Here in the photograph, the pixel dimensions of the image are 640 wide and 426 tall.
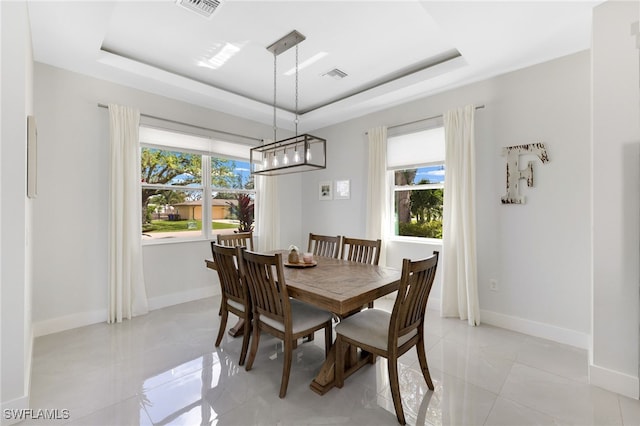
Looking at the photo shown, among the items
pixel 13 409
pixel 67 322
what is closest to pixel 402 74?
pixel 13 409

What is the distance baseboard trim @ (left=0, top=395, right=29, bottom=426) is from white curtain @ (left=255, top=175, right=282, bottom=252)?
9.92 ft

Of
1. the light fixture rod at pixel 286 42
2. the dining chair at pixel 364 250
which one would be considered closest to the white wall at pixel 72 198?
the light fixture rod at pixel 286 42

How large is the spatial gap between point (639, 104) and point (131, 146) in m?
4.60

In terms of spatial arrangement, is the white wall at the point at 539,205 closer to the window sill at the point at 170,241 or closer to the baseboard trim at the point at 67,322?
the window sill at the point at 170,241

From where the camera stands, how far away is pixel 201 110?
12.9 ft

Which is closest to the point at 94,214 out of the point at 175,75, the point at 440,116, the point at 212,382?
the point at 175,75

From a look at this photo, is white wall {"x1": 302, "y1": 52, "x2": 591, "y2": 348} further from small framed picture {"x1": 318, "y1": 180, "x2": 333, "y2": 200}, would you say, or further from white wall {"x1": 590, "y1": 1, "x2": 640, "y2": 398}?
small framed picture {"x1": 318, "y1": 180, "x2": 333, "y2": 200}

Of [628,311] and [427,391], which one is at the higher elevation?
[628,311]

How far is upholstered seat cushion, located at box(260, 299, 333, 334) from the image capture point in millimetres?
2012

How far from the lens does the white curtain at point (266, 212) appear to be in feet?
14.8

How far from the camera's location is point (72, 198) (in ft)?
9.82

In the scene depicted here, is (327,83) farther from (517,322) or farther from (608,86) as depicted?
(517,322)

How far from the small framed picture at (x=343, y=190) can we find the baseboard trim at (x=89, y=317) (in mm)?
2546

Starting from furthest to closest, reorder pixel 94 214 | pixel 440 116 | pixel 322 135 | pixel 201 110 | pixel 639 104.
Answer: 1. pixel 322 135
2. pixel 201 110
3. pixel 440 116
4. pixel 94 214
5. pixel 639 104
